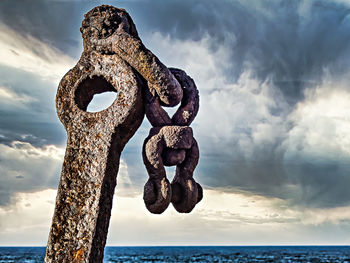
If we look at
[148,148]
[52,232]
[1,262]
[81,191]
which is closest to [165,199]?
[148,148]

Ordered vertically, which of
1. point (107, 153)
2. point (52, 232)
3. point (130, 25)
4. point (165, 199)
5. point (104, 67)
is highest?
point (130, 25)

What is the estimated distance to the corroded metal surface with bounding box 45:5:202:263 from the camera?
12.1 ft

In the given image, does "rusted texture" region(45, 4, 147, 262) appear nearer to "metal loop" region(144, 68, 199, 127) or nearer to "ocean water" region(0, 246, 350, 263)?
"metal loop" region(144, 68, 199, 127)

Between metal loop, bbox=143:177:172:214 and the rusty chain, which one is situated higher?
the rusty chain

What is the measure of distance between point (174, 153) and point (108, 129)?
67 cm

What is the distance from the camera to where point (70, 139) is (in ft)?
13.1

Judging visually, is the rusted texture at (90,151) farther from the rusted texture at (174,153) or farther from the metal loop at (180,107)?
the rusted texture at (174,153)

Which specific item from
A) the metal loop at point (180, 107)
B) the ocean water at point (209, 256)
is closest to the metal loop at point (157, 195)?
the metal loop at point (180, 107)

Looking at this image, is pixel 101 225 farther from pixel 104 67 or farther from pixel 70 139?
pixel 104 67

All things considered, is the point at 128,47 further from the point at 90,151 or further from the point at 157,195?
the point at 157,195

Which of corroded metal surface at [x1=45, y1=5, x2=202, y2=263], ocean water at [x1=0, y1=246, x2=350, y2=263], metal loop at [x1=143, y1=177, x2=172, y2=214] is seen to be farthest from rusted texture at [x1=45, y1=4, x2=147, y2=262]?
ocean water at [x1=0, y1=246, x2=350, y2=263]

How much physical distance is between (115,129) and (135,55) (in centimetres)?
73

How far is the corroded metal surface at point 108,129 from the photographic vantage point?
3.70 meters

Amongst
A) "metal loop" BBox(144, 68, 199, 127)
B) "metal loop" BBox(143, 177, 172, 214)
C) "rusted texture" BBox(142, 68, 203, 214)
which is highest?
"metal loop" BBox(144, 68, 199, 127)
